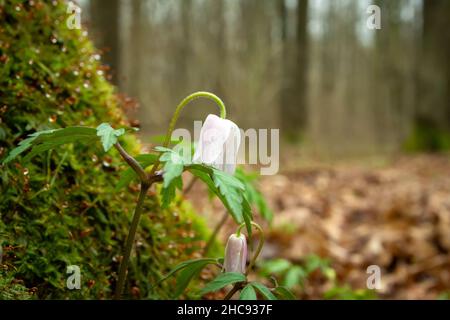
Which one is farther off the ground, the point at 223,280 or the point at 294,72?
the point at 294,72

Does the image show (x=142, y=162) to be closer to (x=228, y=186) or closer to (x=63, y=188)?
(x=228, y=186)

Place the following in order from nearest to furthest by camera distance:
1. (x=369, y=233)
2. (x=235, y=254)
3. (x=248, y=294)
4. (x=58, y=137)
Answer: (x=58, y=137) < (x=248, y=294) < (x=235, y=254) < (x=369, y=233)

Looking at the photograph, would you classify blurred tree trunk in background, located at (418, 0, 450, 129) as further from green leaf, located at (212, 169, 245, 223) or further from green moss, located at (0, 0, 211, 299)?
green leaf, located at (212, 169, 245, 223)

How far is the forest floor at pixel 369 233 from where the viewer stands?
140 inches

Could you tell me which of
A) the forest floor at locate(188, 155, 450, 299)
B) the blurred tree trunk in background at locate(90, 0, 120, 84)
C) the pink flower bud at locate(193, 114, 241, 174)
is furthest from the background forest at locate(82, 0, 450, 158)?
the pink flower bud at locate(193, 114, 241, 174)

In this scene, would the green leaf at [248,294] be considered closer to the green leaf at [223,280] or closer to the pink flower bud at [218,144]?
the green leaf at [223,280]

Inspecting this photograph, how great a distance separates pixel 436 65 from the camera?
12133mm

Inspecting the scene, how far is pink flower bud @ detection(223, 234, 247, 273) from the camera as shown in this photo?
4.52ft

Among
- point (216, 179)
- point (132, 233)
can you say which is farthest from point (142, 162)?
point (216, 179)

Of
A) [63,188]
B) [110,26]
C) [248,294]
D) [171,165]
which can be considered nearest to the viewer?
[171,165]

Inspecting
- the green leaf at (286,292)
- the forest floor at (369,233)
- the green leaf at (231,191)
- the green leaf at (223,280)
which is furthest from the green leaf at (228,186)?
the forest floor at (369,233)

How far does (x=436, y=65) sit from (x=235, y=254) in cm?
1213

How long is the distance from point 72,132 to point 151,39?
52.6ft

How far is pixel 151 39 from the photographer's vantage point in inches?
653
